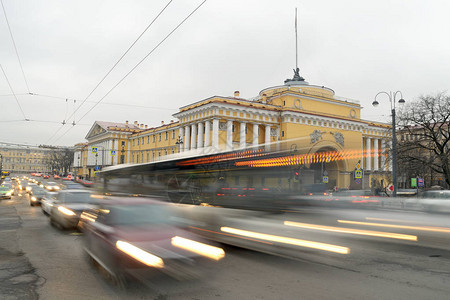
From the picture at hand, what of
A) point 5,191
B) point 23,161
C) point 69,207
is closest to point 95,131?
point 5,191

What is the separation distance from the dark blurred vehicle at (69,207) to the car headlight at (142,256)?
7.97 metres

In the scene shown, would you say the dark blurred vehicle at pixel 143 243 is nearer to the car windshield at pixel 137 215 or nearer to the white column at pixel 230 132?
the car windshield at pixel 137 215

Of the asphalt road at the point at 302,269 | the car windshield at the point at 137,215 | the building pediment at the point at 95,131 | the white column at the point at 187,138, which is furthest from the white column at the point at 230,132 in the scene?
the building pediment at the point at 95,131

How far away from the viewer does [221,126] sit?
1857 inches

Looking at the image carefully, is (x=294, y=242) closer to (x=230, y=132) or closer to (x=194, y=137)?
(x=230, y=132)

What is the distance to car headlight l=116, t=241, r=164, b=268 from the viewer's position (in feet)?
18.6

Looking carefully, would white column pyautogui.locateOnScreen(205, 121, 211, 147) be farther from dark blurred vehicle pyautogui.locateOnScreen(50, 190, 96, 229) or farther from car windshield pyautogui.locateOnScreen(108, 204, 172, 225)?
car windshield pyautogui.locateOnScreen(108, 204, 172, 225)

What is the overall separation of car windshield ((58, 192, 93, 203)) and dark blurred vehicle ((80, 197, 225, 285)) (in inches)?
316

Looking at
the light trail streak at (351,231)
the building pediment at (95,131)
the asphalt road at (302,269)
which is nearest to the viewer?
the asphalt road at (302,269)

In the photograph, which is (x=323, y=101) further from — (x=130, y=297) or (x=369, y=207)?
(x=130, y=297)

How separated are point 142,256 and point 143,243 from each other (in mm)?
215

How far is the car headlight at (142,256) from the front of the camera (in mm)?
5672

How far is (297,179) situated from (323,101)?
1884 inches

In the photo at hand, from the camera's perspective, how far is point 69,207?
1371cm
